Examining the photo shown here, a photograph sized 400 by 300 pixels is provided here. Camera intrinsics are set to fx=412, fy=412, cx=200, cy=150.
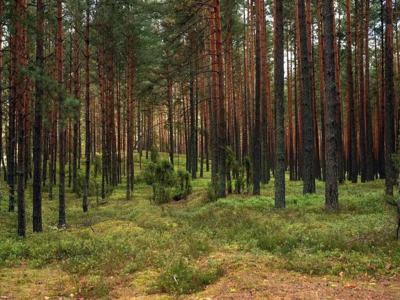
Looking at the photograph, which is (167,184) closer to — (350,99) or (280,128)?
(280,128)

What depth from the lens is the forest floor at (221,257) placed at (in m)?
6.30

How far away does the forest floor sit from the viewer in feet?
20.7

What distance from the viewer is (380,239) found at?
7.95 meters

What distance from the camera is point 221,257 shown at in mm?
7891

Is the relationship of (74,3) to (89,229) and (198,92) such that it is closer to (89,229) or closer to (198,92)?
(89,229)

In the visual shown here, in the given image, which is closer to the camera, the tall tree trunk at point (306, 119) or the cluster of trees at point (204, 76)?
the cluster of trees at point (204, 76)

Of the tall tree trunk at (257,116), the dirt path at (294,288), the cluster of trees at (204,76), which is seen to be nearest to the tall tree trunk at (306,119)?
the cluster of trees at (204,76)

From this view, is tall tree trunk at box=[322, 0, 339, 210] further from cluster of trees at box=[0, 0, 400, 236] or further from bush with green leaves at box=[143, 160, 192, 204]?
bush with green leaves at box=[143, 160, 192, 204]

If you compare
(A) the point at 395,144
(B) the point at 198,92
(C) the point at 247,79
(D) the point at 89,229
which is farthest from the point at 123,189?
(A) the point at 395,144

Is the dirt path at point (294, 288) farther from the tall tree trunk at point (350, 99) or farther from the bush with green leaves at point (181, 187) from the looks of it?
the tall tree trunk at point (350, 99)

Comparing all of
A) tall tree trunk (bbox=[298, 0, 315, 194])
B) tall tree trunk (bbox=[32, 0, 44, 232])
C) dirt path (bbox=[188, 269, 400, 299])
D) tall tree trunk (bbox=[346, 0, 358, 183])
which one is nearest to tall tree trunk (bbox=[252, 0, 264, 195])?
tall tree trunk (bbox=[298, 0, 315, 194])

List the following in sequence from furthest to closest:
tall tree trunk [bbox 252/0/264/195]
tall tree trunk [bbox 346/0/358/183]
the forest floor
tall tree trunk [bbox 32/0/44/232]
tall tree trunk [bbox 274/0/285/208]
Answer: tall tree trunk [bbox 346/0/358/183] → tall tree trunk [bbox 252/0/264/195] → tall tree trunk [bbox 274/0/285/208] → tall tree trunk [bbox 32/0/44/232] → the forest floor

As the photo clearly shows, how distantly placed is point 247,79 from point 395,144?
12670 millimetres

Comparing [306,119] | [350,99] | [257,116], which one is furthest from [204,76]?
[306,119]
